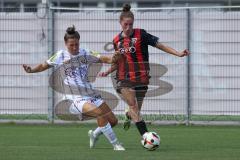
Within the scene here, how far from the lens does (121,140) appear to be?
1319cm

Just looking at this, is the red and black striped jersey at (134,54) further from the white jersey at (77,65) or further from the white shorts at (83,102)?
the white shorts at (83,102)

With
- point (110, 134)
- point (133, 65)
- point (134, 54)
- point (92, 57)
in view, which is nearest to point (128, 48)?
point (134, 54)

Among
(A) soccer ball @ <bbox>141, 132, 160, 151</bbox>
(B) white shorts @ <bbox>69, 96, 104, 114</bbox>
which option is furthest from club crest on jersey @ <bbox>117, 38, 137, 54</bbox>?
(A) soccer ball @ <bbox>141, 132, 160, 151</bbox>

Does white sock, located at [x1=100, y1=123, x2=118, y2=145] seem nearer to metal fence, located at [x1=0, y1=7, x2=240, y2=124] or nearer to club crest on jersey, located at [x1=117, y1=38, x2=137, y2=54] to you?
club crest on jersey, located at [x1=117, y1=38, x2=137, y2=54]

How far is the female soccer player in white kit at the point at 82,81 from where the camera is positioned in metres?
11.2

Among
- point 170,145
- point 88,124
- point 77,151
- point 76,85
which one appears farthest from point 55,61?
point 88,124

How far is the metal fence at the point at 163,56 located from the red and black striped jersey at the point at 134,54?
5.17m

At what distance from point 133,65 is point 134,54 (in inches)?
7.9

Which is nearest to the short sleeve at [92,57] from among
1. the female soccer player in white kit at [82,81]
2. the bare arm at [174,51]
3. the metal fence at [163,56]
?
the female soccer player in white kit at [82,81]

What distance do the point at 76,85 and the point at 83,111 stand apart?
43cm

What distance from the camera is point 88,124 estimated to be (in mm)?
17734

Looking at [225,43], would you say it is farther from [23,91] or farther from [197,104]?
[23,91]

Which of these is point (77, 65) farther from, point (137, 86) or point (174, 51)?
point (174, 51)

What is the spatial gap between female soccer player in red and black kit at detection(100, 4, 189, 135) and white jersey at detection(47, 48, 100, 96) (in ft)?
1.58
